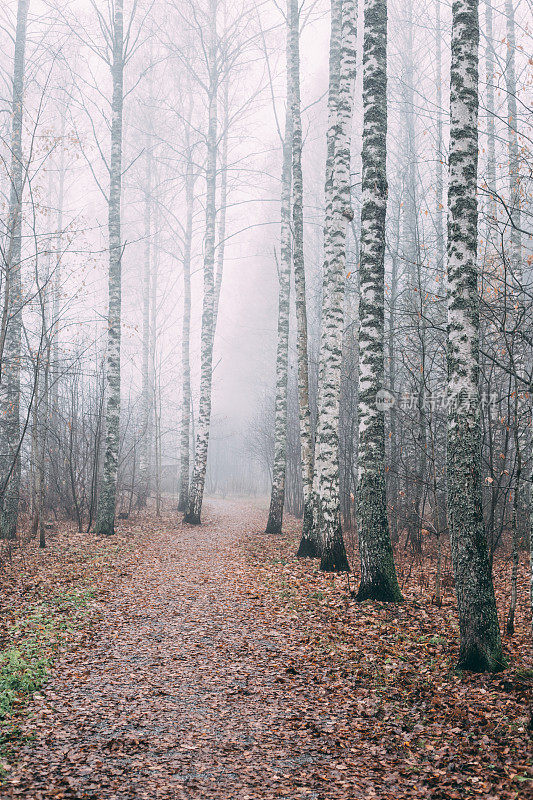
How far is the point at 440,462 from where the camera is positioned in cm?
1116

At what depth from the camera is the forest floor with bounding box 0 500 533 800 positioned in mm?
3301

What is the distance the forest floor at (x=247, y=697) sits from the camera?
10.8ft

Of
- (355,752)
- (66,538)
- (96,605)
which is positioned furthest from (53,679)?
(66,538)

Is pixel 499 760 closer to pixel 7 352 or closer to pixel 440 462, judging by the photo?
pixel 440 462

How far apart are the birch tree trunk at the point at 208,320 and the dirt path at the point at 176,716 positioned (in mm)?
8540

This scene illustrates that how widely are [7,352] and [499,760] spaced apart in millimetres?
10863

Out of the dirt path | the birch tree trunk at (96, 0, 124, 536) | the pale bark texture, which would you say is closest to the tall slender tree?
the pale bark texture

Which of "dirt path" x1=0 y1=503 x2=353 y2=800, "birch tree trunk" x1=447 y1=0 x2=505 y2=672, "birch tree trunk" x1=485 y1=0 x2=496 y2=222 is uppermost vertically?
"birch tree trunk" x1=485 y1=0 x2=496 y2=222

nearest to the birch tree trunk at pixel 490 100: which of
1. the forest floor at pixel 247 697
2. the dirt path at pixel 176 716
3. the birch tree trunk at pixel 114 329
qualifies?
the birch tree trunk at pixel 114 329

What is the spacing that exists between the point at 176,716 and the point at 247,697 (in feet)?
2.26

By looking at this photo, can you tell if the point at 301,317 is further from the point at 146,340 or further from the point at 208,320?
the point at 146,340

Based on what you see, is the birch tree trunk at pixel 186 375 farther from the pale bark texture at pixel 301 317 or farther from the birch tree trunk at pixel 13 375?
the birch tree trunk at pixel 13 375

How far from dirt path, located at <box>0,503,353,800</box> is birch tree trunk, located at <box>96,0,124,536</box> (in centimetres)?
557

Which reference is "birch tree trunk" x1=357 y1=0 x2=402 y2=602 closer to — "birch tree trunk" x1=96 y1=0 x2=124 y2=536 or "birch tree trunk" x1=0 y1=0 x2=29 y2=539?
"birch tree trunk" x1=0 y1=0 x2=29 y2=539
